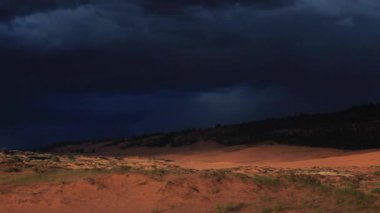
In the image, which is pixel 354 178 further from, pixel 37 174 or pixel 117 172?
pixel 37 174

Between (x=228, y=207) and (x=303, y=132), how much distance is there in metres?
20.0

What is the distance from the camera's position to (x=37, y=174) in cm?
1670

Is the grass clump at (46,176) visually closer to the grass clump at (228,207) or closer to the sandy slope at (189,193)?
the sandy slope at (189,193)

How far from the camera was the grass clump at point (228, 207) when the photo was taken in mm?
12766

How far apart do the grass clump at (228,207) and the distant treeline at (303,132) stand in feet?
55.0

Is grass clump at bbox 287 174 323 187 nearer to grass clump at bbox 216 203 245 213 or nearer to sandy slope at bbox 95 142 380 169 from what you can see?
grass clump at bbox 216 203 245 213

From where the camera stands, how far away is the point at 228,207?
508 inches

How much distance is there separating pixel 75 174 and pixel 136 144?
22197mm

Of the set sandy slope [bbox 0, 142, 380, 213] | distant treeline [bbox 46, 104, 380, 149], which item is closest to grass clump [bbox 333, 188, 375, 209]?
sandy slope [bbox 0, 142, 380, 213]

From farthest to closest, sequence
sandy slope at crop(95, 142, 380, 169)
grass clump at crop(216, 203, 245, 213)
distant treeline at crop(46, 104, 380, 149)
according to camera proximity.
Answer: distant treeline at crop(46, 104, 380, 149), sandy slope at crop(95, 142, 380, 169), grass clump at crop(216, 203, 245, 213)

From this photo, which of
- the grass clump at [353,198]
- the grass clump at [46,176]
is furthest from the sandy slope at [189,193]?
the grass clump at [46,176]

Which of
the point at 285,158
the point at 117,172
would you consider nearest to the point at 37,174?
the point at 117,172

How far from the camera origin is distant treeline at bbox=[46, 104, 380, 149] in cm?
3008

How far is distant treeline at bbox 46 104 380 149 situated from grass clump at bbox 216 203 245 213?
16778mm
